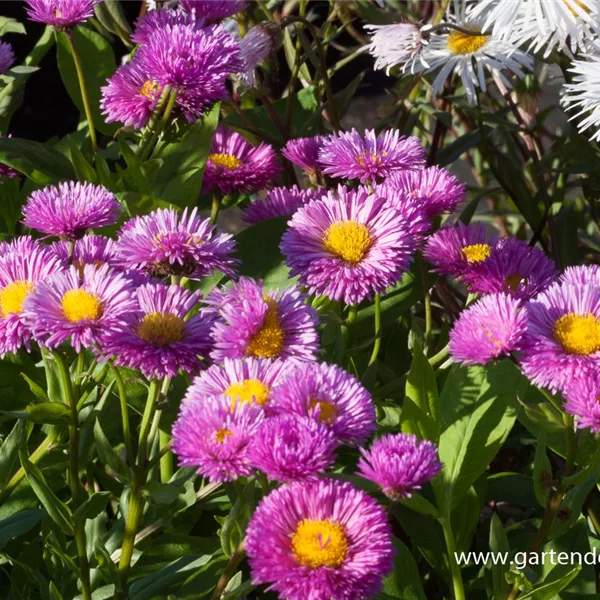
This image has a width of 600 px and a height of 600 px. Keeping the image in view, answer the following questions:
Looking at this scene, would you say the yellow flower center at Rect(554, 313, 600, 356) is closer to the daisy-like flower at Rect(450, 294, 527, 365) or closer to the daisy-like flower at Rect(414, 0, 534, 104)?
the daisy-like flower at Rect(450, 294, 527, 365)

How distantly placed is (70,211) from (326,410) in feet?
0.97

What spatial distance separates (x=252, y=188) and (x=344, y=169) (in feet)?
0.50

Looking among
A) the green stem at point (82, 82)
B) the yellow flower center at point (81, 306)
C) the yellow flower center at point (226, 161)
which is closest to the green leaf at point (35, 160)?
the green stem at point (82, 82)

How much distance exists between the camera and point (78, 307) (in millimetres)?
691

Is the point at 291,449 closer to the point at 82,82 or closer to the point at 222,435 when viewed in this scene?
the point at 222,435

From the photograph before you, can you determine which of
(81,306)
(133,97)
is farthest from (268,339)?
(133,97)

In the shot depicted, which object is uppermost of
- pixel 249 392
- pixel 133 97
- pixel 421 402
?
pixel 133 97

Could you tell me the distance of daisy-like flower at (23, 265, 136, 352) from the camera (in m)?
0.69

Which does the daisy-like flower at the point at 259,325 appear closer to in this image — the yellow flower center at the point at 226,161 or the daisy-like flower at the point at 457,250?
the daisy-like flower at the point at 457,250

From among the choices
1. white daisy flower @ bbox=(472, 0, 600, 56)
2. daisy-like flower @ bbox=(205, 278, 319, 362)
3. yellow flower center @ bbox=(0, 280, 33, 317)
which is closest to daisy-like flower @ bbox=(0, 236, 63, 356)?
yellow flower center @ bbox=(0, 280, 33, 317)

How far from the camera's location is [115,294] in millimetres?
706

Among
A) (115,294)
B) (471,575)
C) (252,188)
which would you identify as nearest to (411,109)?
(252,188)

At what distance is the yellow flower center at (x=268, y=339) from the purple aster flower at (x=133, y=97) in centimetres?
32

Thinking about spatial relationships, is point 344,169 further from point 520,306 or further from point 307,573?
point 307,573
